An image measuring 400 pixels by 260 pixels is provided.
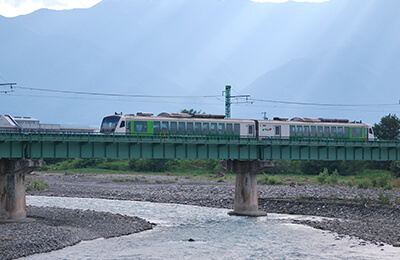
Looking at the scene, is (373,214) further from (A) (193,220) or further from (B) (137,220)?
(B) (137,220)

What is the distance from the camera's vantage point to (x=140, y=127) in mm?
60688

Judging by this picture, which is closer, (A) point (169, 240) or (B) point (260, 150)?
(A) point (169, 240)

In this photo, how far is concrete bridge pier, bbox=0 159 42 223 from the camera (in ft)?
154

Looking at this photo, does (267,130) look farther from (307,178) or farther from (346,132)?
(307,178)

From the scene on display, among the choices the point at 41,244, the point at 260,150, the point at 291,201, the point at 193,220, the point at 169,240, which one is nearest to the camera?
the point at 41,244

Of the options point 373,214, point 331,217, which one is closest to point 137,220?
point 331,217

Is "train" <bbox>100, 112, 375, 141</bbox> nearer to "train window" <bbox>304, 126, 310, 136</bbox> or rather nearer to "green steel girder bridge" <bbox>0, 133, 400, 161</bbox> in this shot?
"train window" <bbox>304, 126, 310, 136</bbox>

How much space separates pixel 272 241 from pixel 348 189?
44.1m

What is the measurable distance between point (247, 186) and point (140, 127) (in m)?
13.3

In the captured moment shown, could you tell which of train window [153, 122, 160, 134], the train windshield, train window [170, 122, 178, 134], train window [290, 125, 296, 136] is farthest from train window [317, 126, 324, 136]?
the train windshield

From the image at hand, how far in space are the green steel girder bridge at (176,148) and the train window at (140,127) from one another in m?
3.20

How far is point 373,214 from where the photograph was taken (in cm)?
5516

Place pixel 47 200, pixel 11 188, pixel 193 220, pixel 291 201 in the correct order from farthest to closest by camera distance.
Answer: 1. pixel 47 200
2. pixel 291 201
3. pixel 193 220
4. pixel 11 188

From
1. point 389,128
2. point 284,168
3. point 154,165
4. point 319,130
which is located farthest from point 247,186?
point 389,128
